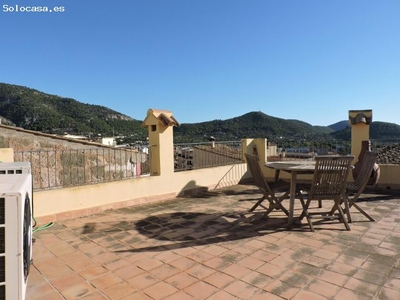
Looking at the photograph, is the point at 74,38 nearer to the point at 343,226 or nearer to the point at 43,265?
the point at 43,265

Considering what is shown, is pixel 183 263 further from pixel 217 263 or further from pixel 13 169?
pixel 13 169

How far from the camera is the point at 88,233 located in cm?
347

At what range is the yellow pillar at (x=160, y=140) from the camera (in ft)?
17.8

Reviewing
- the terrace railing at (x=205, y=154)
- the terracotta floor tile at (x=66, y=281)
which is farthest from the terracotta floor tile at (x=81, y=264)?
the terrace railing at (x=205, y=154)

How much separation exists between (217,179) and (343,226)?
351 centimetres

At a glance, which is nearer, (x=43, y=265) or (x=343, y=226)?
(x=43, y=265)

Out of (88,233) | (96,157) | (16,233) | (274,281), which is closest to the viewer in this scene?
(16,233)

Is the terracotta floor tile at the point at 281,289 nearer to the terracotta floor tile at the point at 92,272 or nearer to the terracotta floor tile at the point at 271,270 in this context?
the terracotta floor tile at the point at 271,270

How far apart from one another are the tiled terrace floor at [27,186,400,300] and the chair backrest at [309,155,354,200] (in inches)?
18.9

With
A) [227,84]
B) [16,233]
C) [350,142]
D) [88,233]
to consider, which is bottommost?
[88,233]

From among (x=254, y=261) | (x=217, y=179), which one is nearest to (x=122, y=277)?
(x=254, y=261)

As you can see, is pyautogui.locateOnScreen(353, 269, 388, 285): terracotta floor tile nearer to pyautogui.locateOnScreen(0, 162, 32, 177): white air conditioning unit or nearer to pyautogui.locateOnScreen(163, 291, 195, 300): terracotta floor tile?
pyautogui.locateOnScreen(163, 291, 195, 300): terracotta floor tile

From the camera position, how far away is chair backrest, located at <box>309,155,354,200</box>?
10.9 feet

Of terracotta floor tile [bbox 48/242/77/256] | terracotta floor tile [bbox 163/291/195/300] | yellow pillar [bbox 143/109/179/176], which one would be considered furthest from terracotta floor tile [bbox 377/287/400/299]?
yellow pillar [bbox 143/109/179/176]
